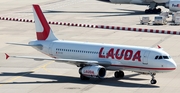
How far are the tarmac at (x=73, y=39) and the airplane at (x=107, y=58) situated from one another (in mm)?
1177

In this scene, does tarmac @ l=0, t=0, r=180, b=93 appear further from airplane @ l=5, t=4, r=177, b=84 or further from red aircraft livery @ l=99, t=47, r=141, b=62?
red aircraft livery @ l=99, t=47, r=141, b=62

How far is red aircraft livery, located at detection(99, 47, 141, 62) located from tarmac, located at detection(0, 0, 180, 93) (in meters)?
2.27

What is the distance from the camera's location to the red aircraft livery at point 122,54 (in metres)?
55.3

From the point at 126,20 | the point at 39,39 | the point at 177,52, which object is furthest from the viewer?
the point at 126,20

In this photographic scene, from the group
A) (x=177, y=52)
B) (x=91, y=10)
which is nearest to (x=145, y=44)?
(x=177, y=52)

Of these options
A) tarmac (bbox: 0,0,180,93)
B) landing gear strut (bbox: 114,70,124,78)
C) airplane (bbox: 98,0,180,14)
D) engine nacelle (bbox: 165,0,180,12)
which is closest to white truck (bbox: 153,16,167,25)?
tarmac (bbox: 0,0,180,93)

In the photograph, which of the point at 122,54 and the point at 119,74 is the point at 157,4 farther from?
the point at 122,54

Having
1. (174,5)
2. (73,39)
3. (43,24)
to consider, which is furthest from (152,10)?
(43,24)

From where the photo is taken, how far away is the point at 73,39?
83.6 meters

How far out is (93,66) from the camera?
184 ft

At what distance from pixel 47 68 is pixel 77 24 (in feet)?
111

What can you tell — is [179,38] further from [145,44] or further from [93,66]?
[93,66]

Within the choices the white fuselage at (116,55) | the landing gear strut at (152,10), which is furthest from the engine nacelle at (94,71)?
the landing gear strut at (152,10)

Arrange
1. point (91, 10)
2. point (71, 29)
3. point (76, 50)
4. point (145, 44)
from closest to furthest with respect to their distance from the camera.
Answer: point (76, 50) → point (145, 44) → point (71, 29) → point (91, 10)
